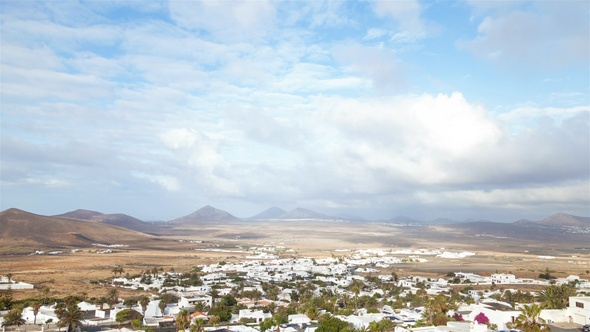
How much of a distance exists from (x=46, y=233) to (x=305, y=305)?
458 ft

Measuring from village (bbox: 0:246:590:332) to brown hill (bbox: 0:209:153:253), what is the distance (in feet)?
253

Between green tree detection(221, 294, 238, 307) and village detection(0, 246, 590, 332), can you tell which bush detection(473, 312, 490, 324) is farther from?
green tree detection(221, 294, 238, 307)

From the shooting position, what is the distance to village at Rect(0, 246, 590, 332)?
1399 inches

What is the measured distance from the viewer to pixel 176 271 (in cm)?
8538

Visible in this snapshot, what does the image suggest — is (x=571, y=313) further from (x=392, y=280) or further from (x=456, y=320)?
(x=392, y=280)

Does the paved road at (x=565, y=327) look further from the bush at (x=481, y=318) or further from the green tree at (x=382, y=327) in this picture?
the green tree at (x=382, y=327)

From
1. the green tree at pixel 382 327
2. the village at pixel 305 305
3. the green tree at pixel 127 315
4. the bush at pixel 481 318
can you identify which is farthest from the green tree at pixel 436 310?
the green tree at pixel 127 315

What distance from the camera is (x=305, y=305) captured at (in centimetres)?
4556

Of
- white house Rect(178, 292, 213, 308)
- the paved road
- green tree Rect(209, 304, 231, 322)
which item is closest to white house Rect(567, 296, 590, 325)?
the paved road

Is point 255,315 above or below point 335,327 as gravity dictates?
below

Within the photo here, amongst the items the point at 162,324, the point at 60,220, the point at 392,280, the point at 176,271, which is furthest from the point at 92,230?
the point at 162,324

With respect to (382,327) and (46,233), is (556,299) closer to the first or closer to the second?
(382,327)

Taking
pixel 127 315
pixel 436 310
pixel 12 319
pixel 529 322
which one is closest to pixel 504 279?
pixel 436 310

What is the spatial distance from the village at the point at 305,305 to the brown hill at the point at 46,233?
77248 millimetres
